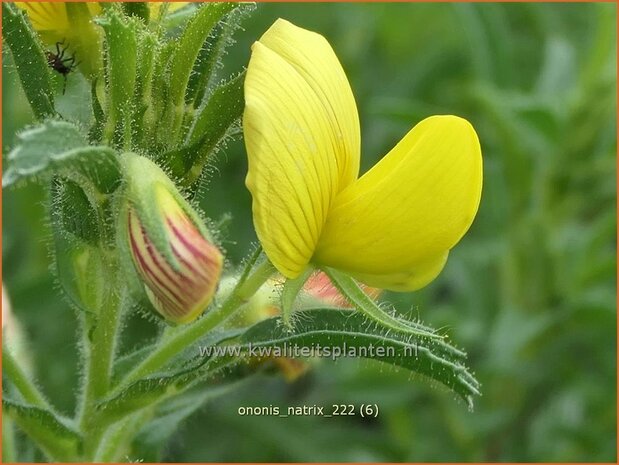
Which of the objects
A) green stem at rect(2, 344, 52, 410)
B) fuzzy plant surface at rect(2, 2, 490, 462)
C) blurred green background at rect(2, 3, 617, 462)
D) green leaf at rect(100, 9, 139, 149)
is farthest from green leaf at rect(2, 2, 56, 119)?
blurred green background at rect(2, 3, 617, 462)

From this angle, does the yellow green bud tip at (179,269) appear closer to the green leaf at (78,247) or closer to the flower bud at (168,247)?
the flower bud at (168,247)

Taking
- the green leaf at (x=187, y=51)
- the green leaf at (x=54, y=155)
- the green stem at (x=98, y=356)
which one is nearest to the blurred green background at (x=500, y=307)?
the green stem at (x=98, y=356)

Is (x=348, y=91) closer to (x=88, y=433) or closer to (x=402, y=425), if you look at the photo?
(x=88, y=433)

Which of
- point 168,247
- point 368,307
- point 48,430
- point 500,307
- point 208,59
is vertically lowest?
point 500,307

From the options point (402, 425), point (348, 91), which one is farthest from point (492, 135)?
point (348, 91)

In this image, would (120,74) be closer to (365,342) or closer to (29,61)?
(29,61)

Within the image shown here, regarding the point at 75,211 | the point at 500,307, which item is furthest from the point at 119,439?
the point at 500,307
